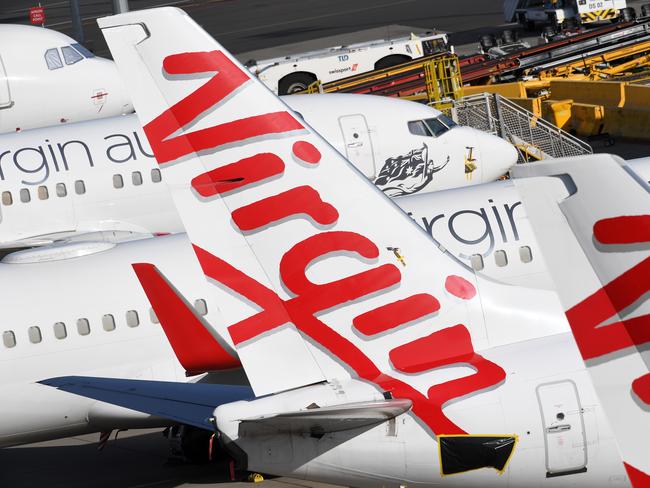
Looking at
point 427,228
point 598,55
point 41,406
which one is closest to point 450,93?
point 598,55

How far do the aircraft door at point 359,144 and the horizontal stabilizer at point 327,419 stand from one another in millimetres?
15833

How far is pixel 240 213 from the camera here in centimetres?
1073

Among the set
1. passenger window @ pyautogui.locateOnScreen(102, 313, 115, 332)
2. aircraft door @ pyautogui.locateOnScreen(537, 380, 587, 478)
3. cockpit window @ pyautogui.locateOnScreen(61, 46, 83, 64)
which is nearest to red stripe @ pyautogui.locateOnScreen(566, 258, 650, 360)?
aircraft door @ pyautogui.locateOnScreen(537, 380, 587, 478)

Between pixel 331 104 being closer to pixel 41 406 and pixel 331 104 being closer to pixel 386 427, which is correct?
pixel 41 406

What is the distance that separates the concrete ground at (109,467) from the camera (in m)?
18.1

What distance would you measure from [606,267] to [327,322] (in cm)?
323

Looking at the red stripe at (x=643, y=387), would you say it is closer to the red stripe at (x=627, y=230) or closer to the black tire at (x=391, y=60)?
the red stripe at (x=627, y=230)

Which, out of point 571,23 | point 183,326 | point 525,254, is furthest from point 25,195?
point 571,23

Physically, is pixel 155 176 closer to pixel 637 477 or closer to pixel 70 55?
pixel 70 55

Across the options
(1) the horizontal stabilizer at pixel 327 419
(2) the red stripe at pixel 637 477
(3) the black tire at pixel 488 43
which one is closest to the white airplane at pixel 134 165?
(1) the horizontal stabilizer at pixel 327 419

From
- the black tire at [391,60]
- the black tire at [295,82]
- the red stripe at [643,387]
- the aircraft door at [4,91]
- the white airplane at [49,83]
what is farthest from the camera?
the black tire at [391,60]

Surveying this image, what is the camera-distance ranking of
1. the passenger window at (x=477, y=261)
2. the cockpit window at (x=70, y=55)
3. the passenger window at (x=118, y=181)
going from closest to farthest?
1. the passenger window at (x=477, y=261)
2. the passenger window at (x=118, y=181)
3. the cockpit window at (x=70, y=55)

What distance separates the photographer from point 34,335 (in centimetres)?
1728

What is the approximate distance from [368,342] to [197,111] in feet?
8.62
